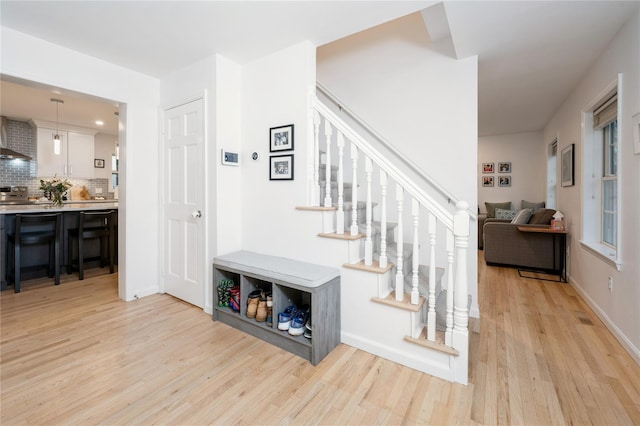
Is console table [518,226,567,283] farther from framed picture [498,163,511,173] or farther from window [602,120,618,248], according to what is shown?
framed picture [498,163,511,173]

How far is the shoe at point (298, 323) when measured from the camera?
205cm

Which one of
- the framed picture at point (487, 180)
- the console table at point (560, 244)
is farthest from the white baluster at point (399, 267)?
the framed picture at point (487, 180)

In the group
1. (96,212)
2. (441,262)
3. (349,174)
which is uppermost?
(349,174)

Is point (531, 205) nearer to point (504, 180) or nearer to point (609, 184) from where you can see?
point (504, 180)

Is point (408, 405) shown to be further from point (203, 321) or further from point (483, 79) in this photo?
point (483, 79)

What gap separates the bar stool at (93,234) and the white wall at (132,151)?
1012 mm

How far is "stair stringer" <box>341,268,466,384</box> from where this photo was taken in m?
1.80

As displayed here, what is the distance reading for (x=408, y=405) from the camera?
154cm

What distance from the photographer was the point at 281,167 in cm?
256

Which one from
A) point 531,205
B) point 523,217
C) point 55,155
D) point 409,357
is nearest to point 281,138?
point 409,357

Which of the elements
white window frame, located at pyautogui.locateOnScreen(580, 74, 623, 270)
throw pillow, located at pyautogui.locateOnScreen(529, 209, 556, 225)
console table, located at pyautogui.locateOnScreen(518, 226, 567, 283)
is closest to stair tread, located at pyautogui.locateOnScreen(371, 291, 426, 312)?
white window frame, located at pyautogui.locateOnScreen(580, 74, 623, 270)

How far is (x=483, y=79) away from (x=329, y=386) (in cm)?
346

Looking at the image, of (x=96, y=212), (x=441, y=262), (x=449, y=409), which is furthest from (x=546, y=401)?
(x=96, y=212)

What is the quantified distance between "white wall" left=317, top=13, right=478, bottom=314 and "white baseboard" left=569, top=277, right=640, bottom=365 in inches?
37.9
